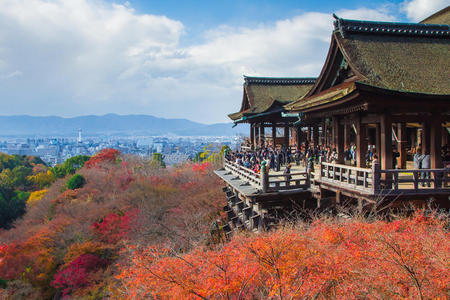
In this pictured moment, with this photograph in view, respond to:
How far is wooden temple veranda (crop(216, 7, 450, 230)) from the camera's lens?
10547 millimetres

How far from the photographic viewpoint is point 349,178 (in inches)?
450

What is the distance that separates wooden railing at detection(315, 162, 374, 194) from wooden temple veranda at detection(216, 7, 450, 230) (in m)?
0.03

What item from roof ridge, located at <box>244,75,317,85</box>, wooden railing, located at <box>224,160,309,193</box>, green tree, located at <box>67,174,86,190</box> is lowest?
Result: green tree, located at <box>67,174,86,190</box>

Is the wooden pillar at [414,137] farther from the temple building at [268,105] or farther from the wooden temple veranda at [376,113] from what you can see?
the temple building at [268,105]

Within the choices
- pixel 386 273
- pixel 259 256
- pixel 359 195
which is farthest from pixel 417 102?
pixel 259 256

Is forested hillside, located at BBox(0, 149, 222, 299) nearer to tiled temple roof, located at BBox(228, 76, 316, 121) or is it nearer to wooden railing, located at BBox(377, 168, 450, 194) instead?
tiled temple roof, located at BBox(228, 76, 316, 121)

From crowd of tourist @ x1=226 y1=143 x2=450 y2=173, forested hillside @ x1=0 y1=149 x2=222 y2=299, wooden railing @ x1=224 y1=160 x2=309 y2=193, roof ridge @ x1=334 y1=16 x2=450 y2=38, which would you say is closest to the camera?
crowd of tourist @ x1=226 y1=143 x2=450 y2=173

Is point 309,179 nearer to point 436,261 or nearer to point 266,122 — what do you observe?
point 436,261

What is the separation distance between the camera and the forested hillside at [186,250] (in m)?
8.48

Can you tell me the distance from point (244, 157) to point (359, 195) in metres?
11.9

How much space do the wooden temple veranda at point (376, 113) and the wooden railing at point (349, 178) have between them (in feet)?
0.11

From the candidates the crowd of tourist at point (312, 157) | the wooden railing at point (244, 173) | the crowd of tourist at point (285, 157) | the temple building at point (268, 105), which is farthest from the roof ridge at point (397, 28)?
the temple building at point (268, 105)

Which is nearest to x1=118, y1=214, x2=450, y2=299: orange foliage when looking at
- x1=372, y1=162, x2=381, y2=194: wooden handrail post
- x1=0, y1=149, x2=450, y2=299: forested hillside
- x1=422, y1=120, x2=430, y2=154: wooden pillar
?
x1=0, y1=149, x2=450, y2=299: forested hillside

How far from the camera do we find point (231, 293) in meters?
10.3
